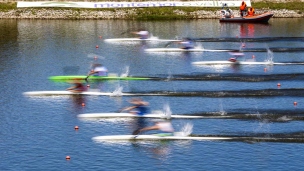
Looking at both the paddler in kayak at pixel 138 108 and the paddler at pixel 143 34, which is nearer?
the paddler in kayak at pixel 138 108

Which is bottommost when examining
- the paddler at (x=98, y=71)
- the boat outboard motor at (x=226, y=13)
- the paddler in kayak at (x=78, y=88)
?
the paddler in kayak at (x=78, y=88)

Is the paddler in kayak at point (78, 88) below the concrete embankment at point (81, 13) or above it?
below

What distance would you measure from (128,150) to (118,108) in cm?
952

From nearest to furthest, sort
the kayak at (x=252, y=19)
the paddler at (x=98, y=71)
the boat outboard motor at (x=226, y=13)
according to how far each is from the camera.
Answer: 1. the paddler at (x=98, y=71)
2. the kayak at (x=252, y=19)
3. the boat outboard motor at (x=226, y=13)

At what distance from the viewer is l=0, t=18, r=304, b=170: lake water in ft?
136

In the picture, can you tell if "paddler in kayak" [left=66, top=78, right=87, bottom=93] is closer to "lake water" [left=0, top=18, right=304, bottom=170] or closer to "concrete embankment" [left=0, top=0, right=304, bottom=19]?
A: "lake water" [left=0, top=18, right=304, bottom=170]

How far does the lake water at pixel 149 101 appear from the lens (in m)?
41.4

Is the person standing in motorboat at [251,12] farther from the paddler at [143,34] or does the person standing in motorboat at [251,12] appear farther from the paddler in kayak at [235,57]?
the paddler in kayak at [235,57]

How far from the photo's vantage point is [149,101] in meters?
54.1

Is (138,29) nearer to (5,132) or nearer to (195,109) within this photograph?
(195,109)

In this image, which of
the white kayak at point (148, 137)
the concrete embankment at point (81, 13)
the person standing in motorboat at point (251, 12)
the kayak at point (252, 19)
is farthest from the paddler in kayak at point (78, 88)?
the person standing in motorboat at point (251, 12)

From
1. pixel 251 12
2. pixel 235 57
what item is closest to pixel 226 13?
pixel 251 12

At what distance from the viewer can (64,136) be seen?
45.5 meters

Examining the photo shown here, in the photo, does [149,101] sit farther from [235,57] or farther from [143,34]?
[143,34]
